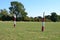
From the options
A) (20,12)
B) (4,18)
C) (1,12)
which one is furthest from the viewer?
(20,12)

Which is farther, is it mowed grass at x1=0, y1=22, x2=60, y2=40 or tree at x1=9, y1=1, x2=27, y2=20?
tree at x1=9, y1=1, x2=27, y2=20

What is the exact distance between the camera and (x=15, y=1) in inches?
4697

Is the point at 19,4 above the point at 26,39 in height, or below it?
above

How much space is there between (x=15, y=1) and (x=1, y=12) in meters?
17.6

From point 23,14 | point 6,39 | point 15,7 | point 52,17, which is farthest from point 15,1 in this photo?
point 6,39

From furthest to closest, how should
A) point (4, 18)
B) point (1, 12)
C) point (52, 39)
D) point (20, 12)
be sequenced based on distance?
1. point (20, 12)
2. point (1, 12)
3. point (4, 18)
4. point (52, 39)

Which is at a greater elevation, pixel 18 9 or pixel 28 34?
pixel 18 9

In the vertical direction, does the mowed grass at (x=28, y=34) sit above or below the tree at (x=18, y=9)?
below

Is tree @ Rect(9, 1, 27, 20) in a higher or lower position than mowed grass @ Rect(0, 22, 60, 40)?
higher

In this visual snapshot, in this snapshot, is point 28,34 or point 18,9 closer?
point 28,34

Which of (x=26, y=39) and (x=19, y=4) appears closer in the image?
(x=26, y=39)

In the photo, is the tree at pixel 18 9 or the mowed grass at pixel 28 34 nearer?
the mowed grass at pixel 28 34

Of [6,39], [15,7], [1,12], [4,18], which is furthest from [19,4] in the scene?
[6,39]

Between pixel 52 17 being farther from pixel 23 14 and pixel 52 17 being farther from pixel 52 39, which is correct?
pixel 52 39
